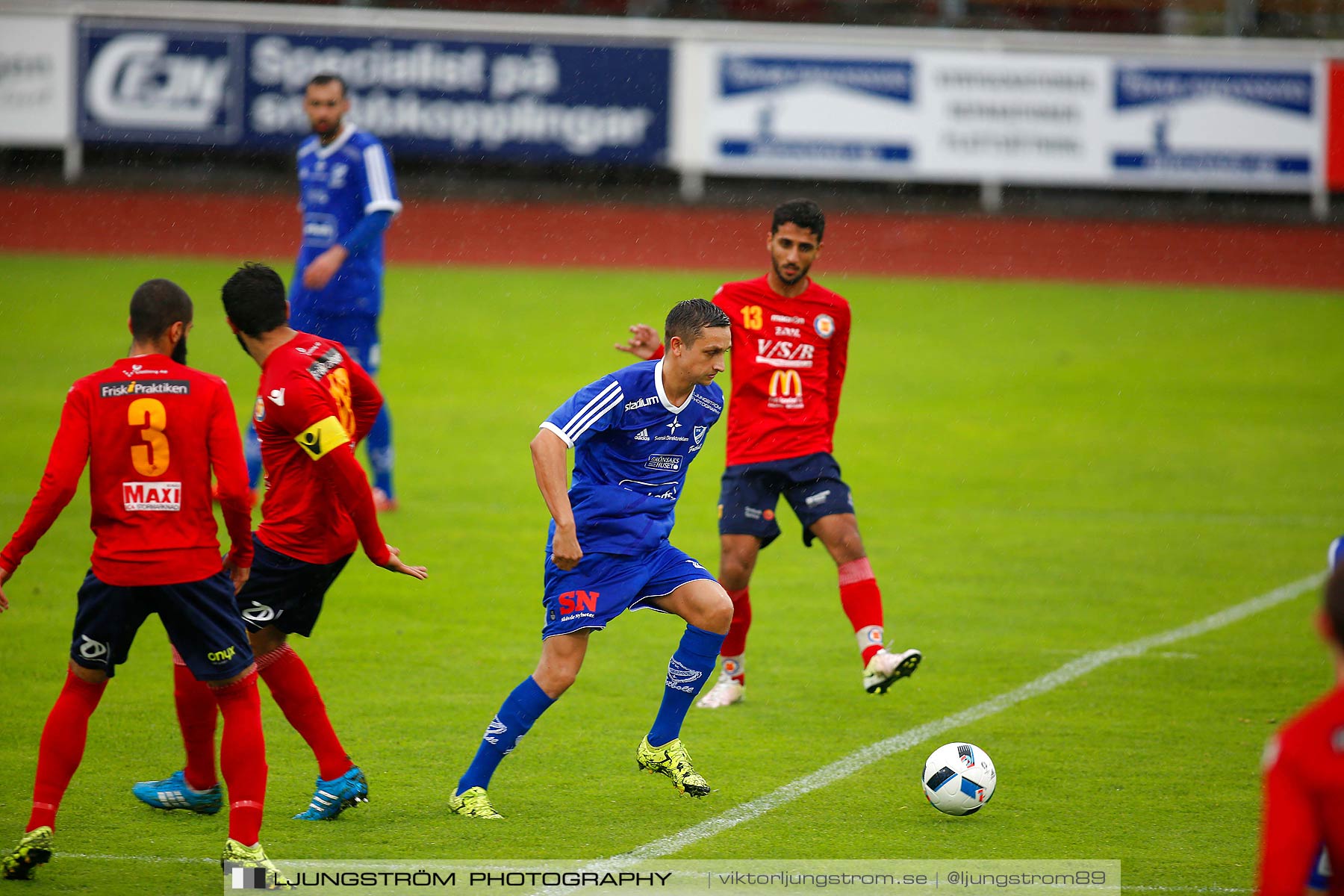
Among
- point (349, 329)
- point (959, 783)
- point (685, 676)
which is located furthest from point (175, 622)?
point (349, 329)

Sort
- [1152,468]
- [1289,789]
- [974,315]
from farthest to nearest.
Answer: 1. [974,315]
2. [1152,468]
3. [1289,789]

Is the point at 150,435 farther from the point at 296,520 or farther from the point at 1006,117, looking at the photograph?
the point at 1006,117

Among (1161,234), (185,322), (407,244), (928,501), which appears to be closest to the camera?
(185,322)

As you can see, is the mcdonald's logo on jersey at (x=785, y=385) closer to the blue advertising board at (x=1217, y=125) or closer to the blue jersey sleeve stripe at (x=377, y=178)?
the blue jersey sleeve stripe at (x=377, y=178)

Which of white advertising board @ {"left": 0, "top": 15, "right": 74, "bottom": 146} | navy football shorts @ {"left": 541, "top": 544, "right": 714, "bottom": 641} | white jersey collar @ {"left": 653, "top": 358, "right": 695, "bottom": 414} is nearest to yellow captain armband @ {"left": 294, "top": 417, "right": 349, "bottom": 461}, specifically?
navy football shorts @ {"left": 541, "top": 544, "right": 714, "bottom": 641}

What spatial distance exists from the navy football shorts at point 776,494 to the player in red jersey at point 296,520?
195cm

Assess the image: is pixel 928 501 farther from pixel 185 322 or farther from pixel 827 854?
pixel 185 322

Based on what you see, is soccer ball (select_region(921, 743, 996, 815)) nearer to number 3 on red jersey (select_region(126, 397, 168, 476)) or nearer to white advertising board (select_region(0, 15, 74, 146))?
number 3 on red jersey (select_region(126, 397, 168, 476))

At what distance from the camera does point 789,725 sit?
6680 mm

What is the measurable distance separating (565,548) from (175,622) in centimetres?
126

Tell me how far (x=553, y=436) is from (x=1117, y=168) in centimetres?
1953

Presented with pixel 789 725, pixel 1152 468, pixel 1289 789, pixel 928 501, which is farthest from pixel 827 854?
pixel 1152 468

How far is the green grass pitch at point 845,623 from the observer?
5371mm

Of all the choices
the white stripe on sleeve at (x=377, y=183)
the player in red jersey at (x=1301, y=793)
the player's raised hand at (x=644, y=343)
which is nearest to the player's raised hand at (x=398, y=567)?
the player's raised hand at (x=644, y=343)
